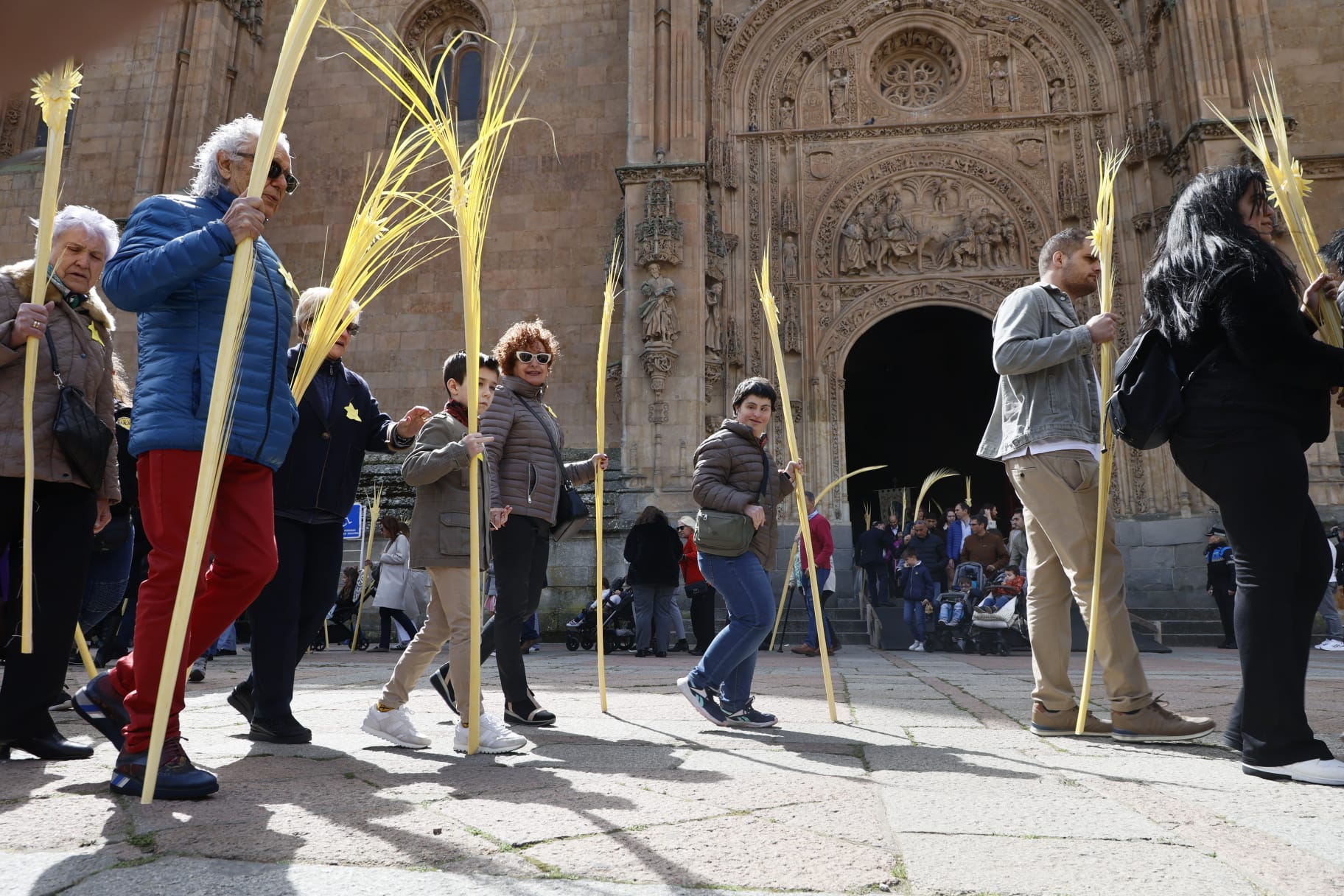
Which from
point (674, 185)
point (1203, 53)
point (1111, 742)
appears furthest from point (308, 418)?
point (1203, 53)

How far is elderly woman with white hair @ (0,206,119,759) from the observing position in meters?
2.84

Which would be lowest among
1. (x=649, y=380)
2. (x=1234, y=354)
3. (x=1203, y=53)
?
(x=1234, y=354)

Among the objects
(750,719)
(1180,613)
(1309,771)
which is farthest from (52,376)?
(1180,613)

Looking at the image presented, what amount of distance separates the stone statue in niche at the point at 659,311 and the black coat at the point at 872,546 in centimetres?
373

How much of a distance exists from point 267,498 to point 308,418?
978 millimetres

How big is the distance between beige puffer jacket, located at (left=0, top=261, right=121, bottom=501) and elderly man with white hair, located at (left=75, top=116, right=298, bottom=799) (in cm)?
62

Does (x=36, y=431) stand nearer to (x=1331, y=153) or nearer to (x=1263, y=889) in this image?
(x=1263, y=889)

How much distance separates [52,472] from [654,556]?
6707mm

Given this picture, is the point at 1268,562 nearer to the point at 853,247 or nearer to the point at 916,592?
the point at 916,592

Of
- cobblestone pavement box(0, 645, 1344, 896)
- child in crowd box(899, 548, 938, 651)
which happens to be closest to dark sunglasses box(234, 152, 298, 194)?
cobblestone pavement box(0, 645, 1344, 896)

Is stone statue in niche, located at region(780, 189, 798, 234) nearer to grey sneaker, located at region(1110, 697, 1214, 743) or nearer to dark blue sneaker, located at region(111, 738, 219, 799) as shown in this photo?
grey sneaker, located at region(1110, 697, 1214, 743)

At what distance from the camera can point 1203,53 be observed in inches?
508

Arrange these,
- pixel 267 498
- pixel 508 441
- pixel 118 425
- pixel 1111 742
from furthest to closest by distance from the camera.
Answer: pixel 118 425, pixel 508 441, pixel 1111 742, pixel 267 498

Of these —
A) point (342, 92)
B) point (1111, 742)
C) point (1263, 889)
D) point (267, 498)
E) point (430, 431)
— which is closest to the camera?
point (1263, 889)
